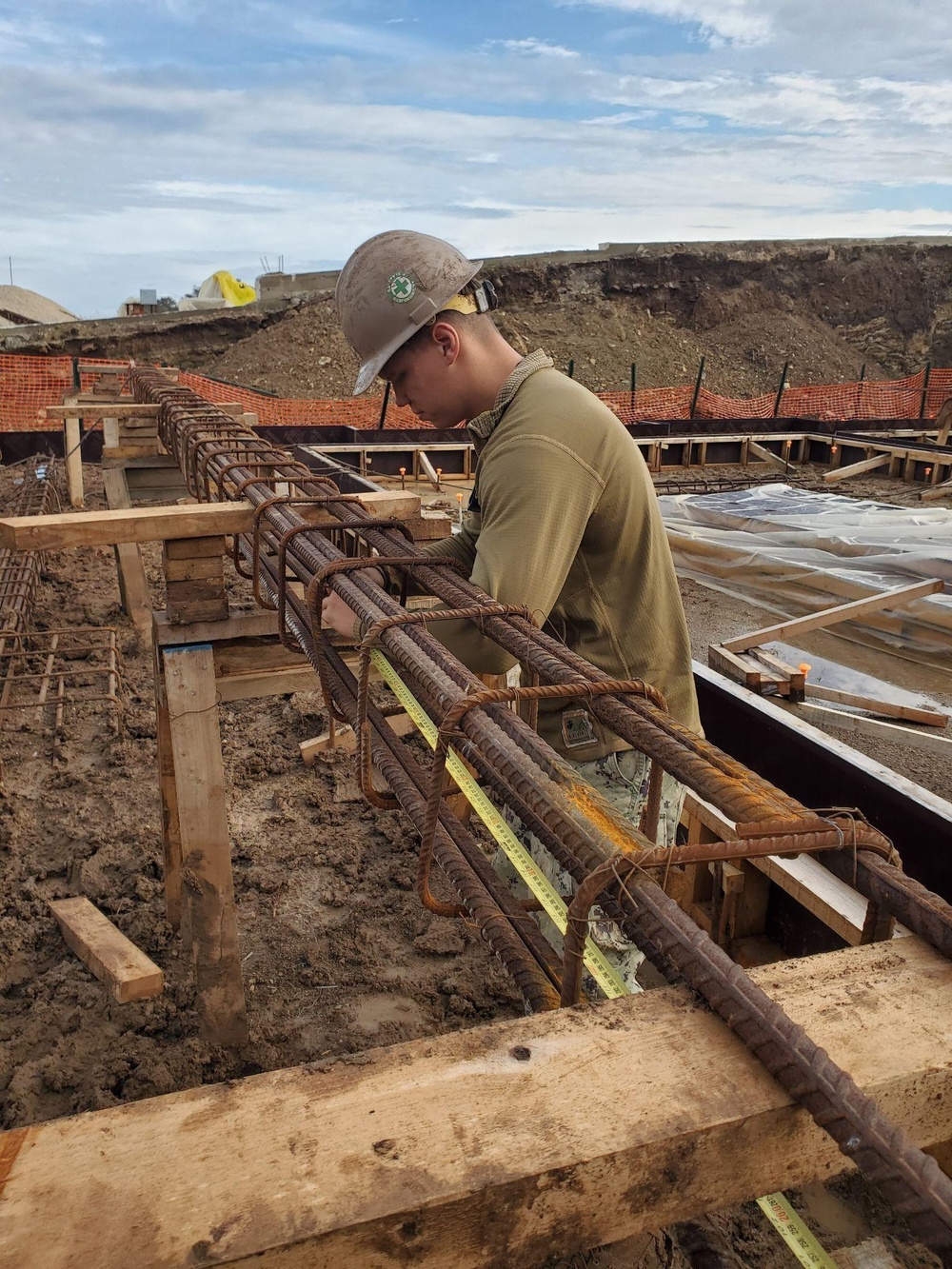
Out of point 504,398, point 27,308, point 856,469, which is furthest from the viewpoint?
point 27,308

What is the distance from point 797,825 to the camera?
1233 millimetres

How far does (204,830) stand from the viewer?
3332mm

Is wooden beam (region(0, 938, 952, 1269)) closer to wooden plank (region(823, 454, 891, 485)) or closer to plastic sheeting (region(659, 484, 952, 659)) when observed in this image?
plastic sheeting (region(659, 484, 952, 659))

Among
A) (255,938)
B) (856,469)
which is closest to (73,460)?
(255,938)

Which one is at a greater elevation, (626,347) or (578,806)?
(626,347)

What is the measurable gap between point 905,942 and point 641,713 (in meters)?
0.54

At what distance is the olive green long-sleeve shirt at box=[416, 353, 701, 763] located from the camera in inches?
75.8

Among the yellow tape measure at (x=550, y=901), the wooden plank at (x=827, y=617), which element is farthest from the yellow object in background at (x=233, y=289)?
the yellow tape measure at (x=550, y=901)

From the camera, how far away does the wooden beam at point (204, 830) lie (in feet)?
10.7

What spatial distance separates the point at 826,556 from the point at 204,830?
7.51 metres

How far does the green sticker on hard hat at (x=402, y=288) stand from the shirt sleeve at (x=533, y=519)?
48 centimetres

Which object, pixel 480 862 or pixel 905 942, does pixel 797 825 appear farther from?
pixel 480 862

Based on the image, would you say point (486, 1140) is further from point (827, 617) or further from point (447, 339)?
point (827, 617)

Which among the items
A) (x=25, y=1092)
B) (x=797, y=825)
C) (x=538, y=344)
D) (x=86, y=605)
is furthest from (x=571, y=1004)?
(x=538, y=344)
